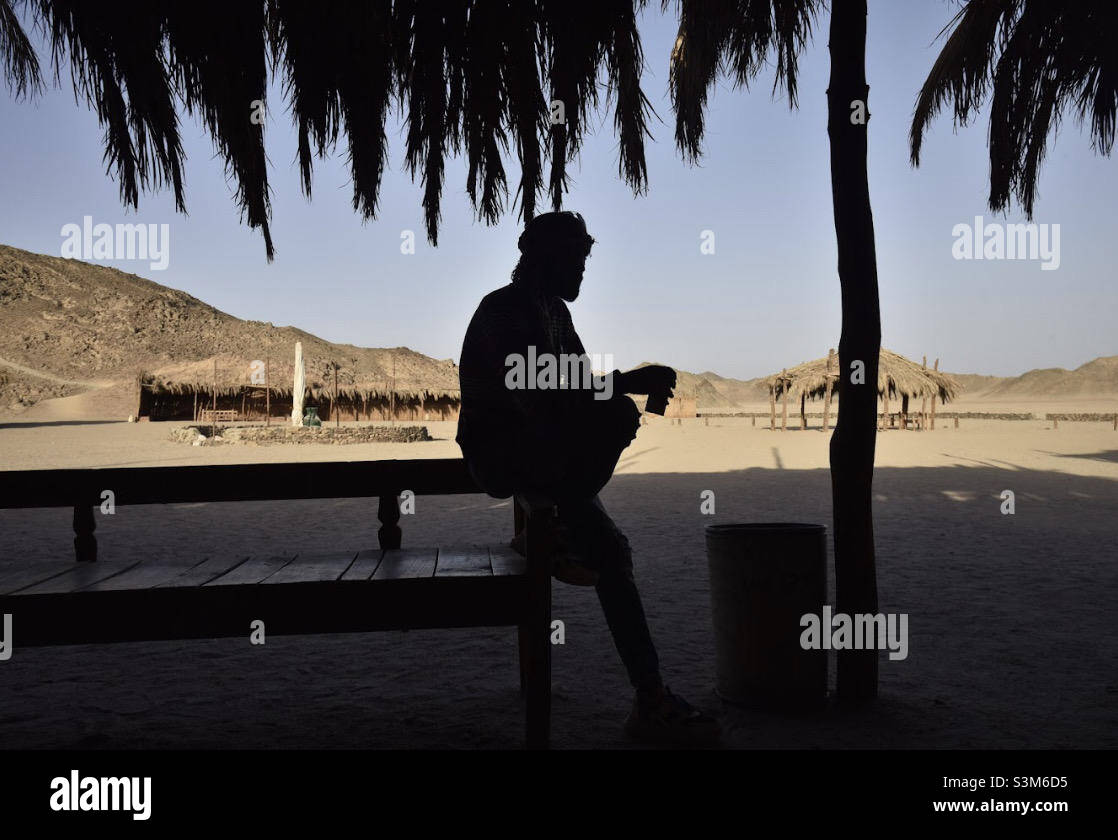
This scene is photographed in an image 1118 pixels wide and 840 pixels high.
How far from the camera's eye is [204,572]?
2.79m

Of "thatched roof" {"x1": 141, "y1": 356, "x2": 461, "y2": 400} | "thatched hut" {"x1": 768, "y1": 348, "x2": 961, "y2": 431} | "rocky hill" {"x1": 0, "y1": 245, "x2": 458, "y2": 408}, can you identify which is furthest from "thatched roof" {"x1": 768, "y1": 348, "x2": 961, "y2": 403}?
"rocky hill" {"x1": 0, "y1": 245, "x2": 458, "y2": 408}

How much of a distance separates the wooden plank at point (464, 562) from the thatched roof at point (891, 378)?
29652 mm

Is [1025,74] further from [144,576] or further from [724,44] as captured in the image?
[144,576]

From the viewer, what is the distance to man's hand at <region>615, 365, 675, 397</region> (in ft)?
8.46

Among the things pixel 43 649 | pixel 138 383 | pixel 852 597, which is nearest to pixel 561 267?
pixel 852 597

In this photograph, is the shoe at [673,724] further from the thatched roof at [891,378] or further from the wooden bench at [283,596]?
the thatched roof at [891,378]

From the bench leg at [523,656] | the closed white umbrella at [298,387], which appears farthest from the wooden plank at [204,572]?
the closed white umbrella at [298,387]

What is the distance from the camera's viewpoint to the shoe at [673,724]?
280 centimetres

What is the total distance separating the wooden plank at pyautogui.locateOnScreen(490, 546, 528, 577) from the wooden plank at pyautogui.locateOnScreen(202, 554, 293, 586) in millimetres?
727

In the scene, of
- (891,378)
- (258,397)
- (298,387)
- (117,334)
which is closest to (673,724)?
(298,387)

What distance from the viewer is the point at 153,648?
173 inches
